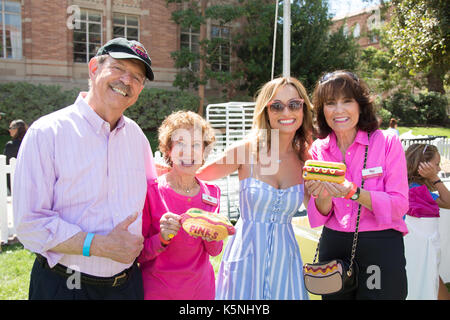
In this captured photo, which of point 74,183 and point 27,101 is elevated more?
point 27,101

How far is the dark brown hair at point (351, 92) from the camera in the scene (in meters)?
2.20

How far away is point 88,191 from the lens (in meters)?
1.72

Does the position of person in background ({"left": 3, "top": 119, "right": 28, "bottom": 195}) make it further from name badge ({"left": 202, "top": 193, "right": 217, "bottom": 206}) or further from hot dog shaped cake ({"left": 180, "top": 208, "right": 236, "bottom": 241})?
hot dog shaped cake ({"left": 180, "top": 208, "right": 236, "bottom": 241})

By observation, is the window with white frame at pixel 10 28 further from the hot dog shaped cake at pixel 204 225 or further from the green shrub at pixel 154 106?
the hot dog shaped cake at pixel 204 225

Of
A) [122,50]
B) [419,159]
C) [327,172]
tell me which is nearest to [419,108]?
[419,159]

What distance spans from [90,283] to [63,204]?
16.7 inches

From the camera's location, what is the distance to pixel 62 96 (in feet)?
45.9

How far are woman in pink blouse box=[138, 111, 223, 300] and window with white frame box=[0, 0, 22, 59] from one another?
1647cm

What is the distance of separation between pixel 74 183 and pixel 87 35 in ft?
56.3

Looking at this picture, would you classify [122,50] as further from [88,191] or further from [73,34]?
[73,34]

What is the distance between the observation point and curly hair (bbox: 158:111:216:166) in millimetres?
2145

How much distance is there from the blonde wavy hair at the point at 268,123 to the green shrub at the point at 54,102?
12.7 meters
